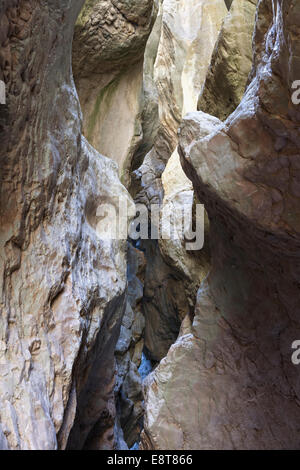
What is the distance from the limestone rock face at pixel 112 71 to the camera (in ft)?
17.4

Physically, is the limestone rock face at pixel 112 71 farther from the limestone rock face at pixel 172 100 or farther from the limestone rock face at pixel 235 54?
the limestone rock face at pixel 172 100

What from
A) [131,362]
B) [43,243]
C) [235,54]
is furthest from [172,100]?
[43,243]

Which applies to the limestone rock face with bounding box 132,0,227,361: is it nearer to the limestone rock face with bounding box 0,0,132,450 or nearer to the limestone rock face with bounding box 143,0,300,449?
the limestone rock face with bounding box 143,0,300,449

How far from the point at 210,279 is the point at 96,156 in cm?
184

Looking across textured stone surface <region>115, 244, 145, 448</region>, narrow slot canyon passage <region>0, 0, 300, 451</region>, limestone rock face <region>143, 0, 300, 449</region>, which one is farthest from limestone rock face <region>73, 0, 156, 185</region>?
textured stone surface <region>115, 244, 145, 448</region>

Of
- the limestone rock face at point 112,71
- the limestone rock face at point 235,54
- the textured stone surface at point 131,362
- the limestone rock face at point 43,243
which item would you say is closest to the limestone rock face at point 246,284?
the limestone rock face at point 235,54

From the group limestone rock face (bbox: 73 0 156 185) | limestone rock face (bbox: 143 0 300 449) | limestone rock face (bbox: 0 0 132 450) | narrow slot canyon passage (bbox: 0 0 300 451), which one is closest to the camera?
limestone rock face (bbox: 0 0 132 450)

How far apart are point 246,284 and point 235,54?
2.73 m

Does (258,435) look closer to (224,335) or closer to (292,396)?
(292,396)

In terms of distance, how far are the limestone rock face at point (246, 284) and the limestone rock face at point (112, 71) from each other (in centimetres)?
204

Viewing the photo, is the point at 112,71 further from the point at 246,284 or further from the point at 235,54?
the point at 246,284

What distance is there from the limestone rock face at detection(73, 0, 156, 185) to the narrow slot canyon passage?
0.08ft

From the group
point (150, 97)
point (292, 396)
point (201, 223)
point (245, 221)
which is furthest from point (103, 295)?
point (150, 97)

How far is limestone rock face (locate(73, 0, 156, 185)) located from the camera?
209 inches
